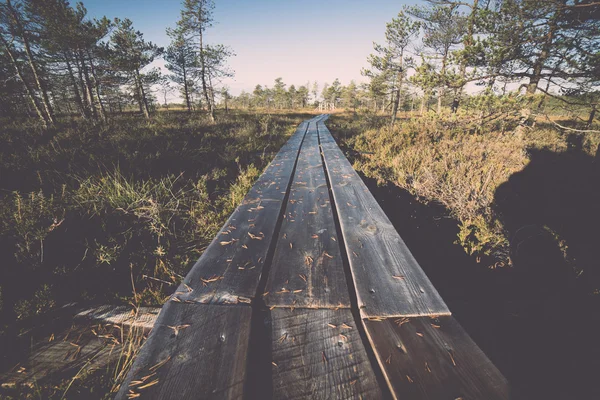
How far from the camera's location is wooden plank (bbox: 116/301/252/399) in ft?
2.31

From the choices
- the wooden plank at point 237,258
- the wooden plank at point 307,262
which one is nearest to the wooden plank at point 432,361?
the wooden plank at point 307,262

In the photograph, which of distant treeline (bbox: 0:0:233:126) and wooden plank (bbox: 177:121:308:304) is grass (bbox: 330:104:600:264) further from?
distant treeline (bbox: 0:0:233:126)

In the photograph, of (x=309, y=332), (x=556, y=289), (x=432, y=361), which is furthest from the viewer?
(x=556, y=289)

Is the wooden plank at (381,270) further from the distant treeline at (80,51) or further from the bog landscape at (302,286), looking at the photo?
the distant treeline at (80,51)

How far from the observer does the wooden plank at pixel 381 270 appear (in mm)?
997

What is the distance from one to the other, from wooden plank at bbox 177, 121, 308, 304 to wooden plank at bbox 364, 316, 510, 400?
2.05 feet

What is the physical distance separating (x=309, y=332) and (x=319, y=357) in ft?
0.33

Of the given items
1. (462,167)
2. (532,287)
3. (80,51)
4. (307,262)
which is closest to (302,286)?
(307,262)

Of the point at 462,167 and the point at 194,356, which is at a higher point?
the point at 462,167

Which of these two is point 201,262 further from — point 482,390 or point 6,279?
point 6,279

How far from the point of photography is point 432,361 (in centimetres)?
78

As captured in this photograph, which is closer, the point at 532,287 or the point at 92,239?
the point at 532,287

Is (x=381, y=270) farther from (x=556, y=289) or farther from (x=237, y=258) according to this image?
(x=556, y=289)

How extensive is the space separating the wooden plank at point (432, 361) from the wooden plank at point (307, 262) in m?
0.23
